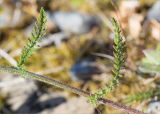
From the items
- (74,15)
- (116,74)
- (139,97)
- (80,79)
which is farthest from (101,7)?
(116,74)

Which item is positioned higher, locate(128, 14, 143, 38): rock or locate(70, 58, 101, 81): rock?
locate(128, 14, 143, 38): rock

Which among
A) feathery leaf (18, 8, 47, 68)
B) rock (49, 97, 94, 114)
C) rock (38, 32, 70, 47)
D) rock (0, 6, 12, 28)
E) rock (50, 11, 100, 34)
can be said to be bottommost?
feathery leaf (18, 8, 47, 68)

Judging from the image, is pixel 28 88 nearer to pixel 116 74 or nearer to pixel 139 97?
pixel 139 97

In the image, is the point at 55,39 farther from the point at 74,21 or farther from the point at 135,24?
the point at 135,24

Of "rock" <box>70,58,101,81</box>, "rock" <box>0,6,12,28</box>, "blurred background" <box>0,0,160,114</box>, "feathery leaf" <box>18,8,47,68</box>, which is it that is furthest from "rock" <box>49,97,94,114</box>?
"rock" <box>0,6,12,28</box>

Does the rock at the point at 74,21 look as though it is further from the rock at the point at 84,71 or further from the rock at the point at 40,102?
the rock at the point at 40,102

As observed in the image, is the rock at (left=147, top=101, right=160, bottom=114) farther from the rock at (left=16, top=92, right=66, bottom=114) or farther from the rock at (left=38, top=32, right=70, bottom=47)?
the rock at (left=38, top=32, right=70, bottom=47)

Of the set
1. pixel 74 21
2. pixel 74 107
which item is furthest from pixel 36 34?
pixel 74 21
